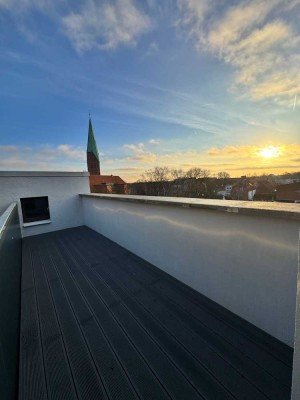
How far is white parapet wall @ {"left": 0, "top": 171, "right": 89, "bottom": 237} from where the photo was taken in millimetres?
5715

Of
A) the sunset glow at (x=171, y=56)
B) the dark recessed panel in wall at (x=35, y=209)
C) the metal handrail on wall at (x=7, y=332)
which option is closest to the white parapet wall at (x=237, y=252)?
the sunset glow at (x=171, y=56)

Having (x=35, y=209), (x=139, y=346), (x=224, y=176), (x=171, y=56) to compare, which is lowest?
(x=139, y=346)

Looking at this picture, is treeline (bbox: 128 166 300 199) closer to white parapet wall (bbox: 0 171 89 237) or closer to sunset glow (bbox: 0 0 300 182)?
sunset glow (bbox: 0 0 300 182)

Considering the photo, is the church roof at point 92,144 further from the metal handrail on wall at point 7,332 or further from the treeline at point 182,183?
the metal handrail on wall at point 7,332

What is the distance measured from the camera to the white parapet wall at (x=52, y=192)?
5.71m

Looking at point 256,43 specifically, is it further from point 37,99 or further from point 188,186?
point 188,186

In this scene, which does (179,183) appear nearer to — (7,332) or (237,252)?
(237,252)

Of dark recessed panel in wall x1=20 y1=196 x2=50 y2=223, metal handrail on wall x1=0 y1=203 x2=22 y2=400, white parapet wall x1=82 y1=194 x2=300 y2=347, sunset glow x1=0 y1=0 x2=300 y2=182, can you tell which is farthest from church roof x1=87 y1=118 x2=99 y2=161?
metal handrail on wall x1=0 y1=203 x2=22 y2=400

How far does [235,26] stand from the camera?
10.2ft

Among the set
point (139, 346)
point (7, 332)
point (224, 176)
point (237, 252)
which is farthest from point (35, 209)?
point (224, 176)

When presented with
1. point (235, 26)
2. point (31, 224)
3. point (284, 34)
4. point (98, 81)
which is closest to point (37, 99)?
point (98, 81)

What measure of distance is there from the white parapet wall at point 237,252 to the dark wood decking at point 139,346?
18 cm

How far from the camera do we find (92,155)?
46.8m

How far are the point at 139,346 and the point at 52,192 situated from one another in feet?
19.8
